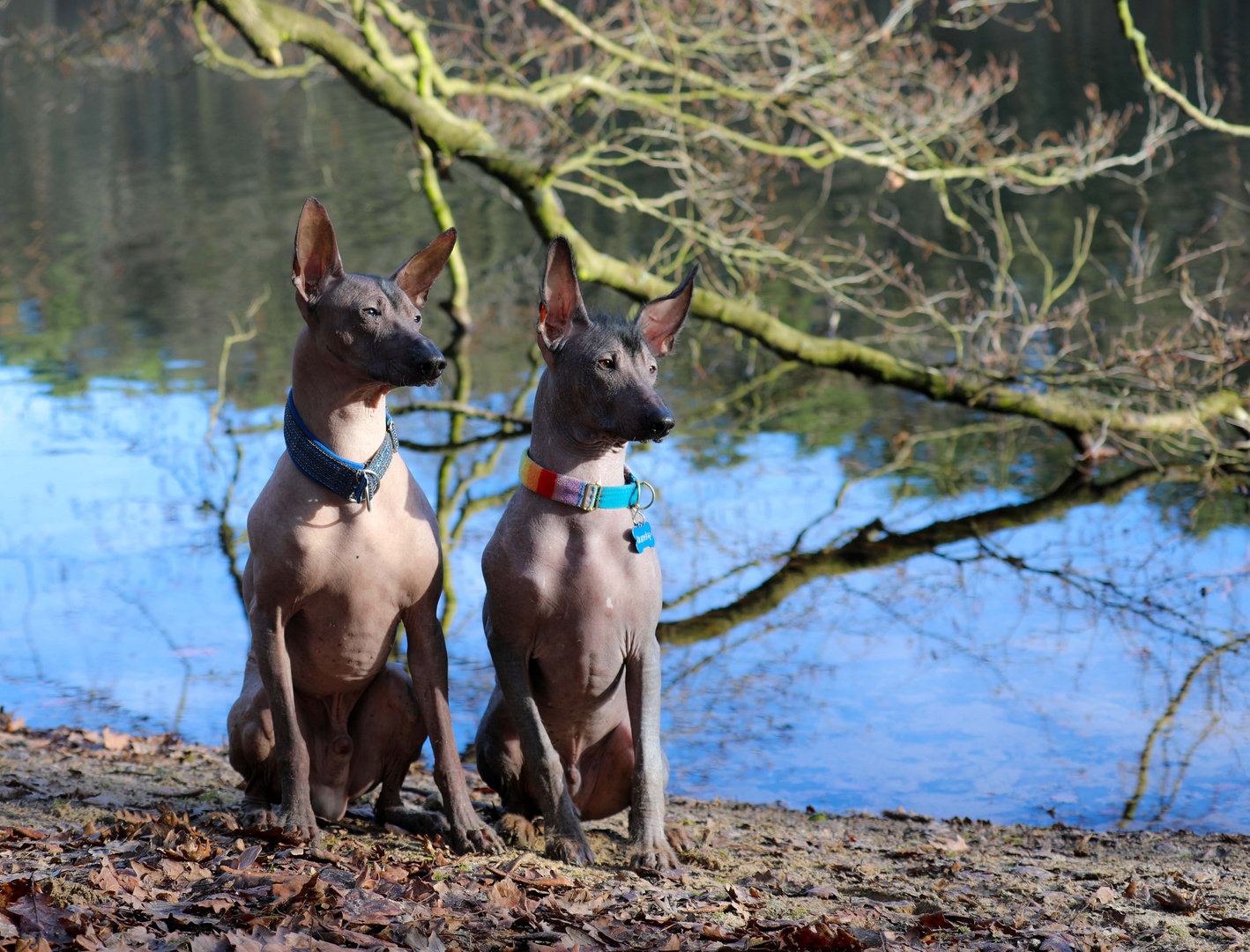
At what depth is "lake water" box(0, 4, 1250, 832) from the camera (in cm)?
593

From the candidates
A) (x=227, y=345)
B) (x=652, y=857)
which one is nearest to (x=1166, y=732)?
(x=652, y=857)

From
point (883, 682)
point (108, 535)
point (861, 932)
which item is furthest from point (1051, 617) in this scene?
point (108, 535)

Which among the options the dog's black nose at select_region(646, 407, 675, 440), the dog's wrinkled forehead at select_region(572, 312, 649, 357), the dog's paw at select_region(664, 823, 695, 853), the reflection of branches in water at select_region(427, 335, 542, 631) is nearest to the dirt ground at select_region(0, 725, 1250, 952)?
the dog's paw at select_region(664, 823, 695, 853)

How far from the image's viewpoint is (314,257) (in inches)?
163

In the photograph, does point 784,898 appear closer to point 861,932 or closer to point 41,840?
point 861,932

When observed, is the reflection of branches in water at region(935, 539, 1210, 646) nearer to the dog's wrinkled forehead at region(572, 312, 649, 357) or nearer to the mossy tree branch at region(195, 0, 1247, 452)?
the mossy tree branch at region(195, 0, 1247, 452)

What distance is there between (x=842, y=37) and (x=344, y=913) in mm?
8925

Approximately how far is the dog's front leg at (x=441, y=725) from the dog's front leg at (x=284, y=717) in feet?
1.32

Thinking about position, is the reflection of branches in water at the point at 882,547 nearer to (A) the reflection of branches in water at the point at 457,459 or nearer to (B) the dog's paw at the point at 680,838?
(A) the reflection of branches in water at the point at 457,459

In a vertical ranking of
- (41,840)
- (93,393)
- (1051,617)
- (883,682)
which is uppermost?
(93,393)

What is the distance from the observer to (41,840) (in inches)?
159

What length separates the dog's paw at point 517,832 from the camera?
435 centimetres

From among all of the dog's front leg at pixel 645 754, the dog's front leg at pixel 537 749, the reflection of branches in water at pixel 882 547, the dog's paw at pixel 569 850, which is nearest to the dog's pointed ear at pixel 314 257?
the dog's front leg at pixel 537 749

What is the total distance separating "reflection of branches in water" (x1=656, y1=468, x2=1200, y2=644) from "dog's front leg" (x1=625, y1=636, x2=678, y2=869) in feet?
9.61
